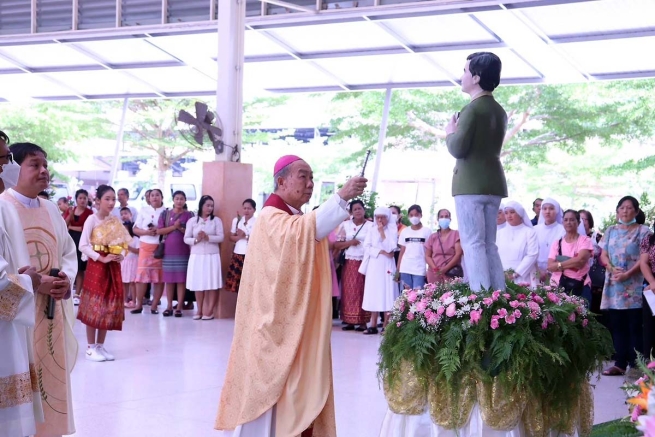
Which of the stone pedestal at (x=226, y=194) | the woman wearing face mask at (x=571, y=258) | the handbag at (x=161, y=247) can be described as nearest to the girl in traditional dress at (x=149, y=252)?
the handbag at (x=161, y=247)

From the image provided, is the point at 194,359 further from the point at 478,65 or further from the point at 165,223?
the point at 478,65

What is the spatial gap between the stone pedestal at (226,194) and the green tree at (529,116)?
174 inches

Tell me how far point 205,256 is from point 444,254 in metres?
3.17

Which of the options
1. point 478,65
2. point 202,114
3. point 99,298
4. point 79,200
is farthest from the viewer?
point 79,200

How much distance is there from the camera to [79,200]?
1201 centimetres

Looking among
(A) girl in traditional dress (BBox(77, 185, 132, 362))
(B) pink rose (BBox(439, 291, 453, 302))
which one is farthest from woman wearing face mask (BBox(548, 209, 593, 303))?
(A) girl in traditional dress (BBox(77, 185, 132, 362))

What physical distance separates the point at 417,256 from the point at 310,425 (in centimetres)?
603

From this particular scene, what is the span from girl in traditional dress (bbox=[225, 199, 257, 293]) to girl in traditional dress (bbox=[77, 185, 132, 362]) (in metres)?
3.08

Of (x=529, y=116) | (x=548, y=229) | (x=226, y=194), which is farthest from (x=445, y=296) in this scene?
(x=529, y=116)

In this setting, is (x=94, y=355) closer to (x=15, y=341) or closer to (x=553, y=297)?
(x=15, y=341)

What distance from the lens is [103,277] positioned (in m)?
7.96

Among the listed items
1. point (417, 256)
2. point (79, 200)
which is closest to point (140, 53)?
point (79, 200)

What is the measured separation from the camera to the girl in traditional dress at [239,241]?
11.1 m

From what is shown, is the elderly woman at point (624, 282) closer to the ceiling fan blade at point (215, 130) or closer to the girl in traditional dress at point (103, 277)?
the girl in traditional dress at point (103, 277)
